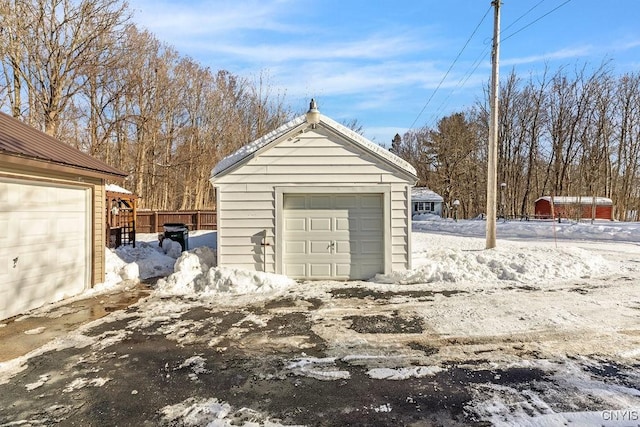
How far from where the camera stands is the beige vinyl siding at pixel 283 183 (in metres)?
8.74

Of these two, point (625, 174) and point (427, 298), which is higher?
point (625, 174)

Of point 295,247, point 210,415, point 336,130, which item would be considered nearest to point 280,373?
point 210,415

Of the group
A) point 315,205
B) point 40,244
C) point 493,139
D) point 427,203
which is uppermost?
point 493,139

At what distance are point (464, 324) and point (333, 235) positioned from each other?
4.09 m

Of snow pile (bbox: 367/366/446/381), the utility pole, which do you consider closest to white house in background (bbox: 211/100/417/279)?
→ the utility pole

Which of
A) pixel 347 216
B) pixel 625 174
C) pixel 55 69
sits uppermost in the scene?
pixel 55 69

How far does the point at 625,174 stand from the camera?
32531mm

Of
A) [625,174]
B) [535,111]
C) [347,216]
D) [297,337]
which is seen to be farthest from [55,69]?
[625,174]

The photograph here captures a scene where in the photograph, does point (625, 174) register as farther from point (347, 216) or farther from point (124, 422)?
point (124, 422)

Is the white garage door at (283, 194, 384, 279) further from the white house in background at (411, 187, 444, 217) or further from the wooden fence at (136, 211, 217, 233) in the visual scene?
the white house in background at (411, 187, 444, 217)

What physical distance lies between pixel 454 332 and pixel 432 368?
1349mm

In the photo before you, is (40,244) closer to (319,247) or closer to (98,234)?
(98,234)

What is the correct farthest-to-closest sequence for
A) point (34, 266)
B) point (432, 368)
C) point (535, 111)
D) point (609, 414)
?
1. point (535, 111)
2. point (34, 266)
3. point (432, 368)
4. point (609, 414)

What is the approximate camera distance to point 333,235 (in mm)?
8977
